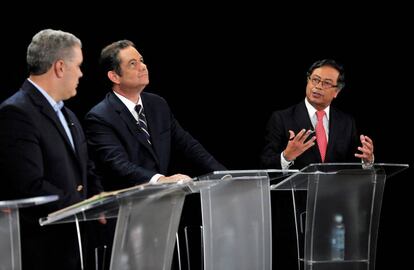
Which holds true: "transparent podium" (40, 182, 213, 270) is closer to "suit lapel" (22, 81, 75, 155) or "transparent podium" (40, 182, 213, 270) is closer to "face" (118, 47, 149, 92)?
"suit lapel" (22, 81, 75, 155)

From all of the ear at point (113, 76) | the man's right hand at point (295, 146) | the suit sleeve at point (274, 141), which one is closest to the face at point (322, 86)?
the suit sleeve at point (274, 141)

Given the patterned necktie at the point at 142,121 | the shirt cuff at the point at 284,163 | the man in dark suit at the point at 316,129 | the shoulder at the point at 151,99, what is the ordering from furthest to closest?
the man in dark suit at the point at 316,129 < the shirt cuff at the point at 284,163 < the shoulder at the point at 151,99 < the patterned necktie at the point at 142,121

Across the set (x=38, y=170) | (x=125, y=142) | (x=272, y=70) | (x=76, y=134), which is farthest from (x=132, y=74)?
(x=272, y=70)

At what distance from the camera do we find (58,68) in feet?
12.4

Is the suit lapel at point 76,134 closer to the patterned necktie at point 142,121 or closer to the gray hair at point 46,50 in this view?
the gray hair at point 46,50

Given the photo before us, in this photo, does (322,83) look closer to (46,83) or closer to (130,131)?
(130,131)

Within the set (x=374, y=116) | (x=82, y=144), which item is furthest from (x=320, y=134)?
(x=82, y=144)

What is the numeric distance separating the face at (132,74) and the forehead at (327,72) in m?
1.18

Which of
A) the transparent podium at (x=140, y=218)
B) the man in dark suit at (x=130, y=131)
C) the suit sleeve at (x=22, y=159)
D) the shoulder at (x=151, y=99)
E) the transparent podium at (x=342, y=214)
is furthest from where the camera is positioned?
the shoulder at (x=151, y=99)

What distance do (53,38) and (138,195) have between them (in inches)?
38.3

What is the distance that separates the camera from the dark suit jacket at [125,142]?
15.1 ft

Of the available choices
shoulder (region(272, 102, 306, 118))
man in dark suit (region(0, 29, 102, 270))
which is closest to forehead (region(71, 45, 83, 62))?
man in dark suit (region(0, 29, 102, 270))

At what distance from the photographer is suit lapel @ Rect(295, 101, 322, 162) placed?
5.26 meters

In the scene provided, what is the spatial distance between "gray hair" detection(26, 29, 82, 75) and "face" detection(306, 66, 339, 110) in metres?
1.96
